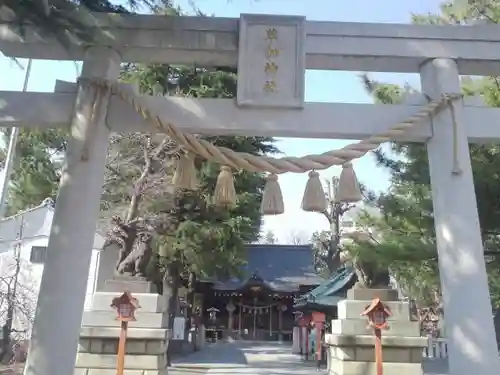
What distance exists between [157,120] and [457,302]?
2195 millimetres

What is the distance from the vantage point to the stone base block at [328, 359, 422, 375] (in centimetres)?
578

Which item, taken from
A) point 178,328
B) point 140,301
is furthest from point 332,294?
point 140,301

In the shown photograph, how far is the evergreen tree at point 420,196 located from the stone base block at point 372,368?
1550 millimetres

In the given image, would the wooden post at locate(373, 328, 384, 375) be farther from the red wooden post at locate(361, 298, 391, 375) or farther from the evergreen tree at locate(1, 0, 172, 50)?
the evergreen tree at locate(1, 0, 172, 50)

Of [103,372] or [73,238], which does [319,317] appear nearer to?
[103,372]

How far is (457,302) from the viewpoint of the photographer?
116 inches

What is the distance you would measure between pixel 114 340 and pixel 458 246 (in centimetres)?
439

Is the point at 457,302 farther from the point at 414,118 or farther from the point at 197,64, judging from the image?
the point at 197,64

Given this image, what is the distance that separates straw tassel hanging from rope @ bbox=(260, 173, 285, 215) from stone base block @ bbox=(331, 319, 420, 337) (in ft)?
11.0

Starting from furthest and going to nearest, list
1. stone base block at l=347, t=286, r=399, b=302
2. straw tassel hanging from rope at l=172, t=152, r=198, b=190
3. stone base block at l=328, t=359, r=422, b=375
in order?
stone base block at l=347, t=286, r=399, b=302 → stone base block at l=328, t=359, r=422, b=375 → straw tassel hanging from rope at l=172, t=152, r=198, b=190

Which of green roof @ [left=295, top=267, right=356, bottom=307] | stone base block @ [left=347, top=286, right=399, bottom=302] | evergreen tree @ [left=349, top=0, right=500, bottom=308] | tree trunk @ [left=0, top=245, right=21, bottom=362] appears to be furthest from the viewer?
green roof @ [left=295, top=267, right=356, bottom=307]

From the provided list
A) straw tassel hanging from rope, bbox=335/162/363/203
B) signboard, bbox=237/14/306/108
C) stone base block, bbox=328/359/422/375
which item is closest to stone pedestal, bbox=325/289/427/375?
stone base block, bbox=328/359/422/375

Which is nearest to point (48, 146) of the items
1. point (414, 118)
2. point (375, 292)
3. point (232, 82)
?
point (232, 82)

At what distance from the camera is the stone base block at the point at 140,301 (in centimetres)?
592
